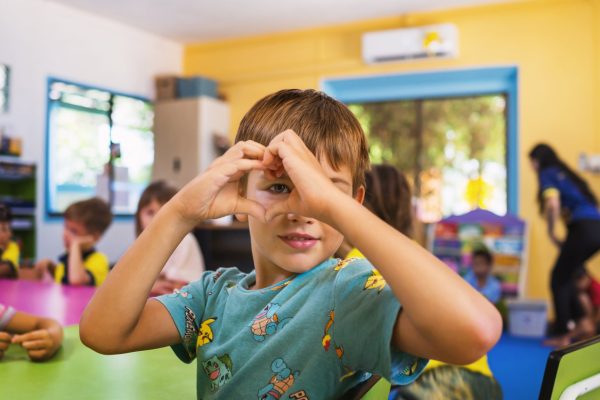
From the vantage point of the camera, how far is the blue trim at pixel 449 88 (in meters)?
5.77

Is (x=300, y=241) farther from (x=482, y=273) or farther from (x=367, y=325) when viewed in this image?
(x=482, y=273)

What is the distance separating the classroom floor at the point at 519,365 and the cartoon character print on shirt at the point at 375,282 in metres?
2.39

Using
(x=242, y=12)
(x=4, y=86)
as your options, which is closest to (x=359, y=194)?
(x=4, y=86)

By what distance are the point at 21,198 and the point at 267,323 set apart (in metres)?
5.11

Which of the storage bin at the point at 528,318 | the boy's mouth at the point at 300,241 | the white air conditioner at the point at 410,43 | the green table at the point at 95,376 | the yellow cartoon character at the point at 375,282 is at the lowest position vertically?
the storage bin at the point at 528,318

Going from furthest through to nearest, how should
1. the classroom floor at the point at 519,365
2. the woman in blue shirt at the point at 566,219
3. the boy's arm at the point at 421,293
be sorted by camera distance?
the woman in blue shirt at the point at 566,219
the classroom floor at the point at 519,365
the boy's arm at the point at 421,293

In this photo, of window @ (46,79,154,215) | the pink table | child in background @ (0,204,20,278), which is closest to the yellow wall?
window @ (46,79,154,215)

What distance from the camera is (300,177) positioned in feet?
2.25

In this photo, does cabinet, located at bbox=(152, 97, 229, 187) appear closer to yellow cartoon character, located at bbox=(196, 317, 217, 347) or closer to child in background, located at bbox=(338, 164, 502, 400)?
child in background, located at bbox=(338, 164, 502, 400)

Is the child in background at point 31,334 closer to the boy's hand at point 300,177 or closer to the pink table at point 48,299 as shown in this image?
the pink table at point 48,299

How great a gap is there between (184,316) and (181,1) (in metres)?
5.38

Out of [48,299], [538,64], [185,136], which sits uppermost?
[538,64]

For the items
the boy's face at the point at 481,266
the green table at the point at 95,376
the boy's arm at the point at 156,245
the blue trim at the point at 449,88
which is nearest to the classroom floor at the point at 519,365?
the boy's face at the point at 481,266

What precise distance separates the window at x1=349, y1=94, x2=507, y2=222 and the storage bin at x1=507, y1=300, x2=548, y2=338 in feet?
5.29
